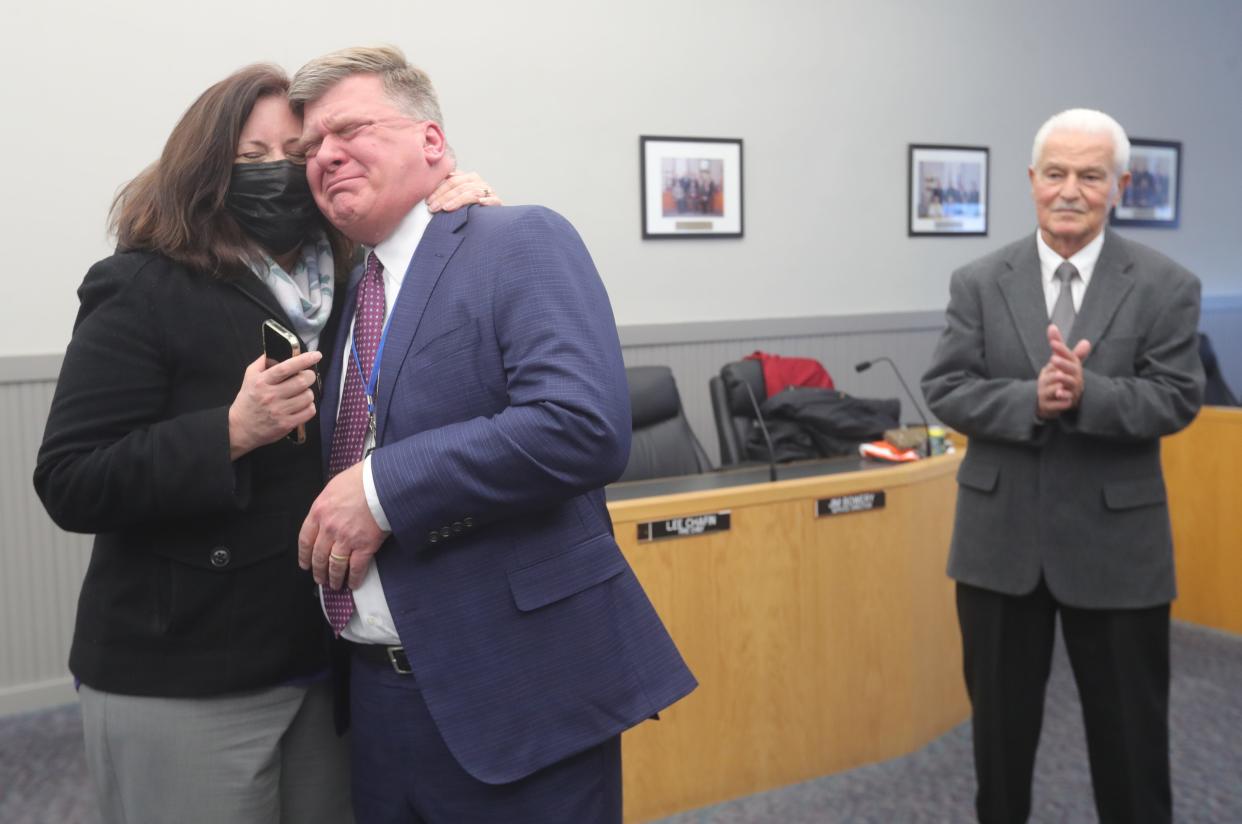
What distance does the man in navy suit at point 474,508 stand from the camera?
3.88 ft

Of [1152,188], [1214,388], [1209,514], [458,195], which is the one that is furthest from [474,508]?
[1152,188]

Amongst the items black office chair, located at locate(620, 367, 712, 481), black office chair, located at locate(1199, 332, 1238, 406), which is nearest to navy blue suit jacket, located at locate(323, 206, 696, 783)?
black office chair, located at locate(620, 367, 712, 481)

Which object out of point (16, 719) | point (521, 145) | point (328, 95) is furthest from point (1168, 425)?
point (16, 719)

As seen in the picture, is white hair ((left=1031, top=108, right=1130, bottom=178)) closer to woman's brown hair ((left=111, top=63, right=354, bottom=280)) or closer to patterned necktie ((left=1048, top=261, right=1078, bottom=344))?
patterned necktie ((left=1048, top=261, right=1078, bottom=344))

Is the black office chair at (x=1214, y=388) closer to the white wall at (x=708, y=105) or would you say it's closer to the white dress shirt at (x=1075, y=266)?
the white wall at (x=708, y=105)

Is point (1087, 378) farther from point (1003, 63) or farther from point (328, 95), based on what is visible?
point (1003, 63)

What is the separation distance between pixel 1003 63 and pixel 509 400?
5891 mm

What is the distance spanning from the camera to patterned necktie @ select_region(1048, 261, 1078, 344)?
2.21 m

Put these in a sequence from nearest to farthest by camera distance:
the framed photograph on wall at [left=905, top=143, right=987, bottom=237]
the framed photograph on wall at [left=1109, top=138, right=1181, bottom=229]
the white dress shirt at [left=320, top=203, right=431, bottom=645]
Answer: the white dress shirt at [left=320, top=203, right=431, bottom=645] < the framed photograph on wall at [left=905, top=143, right=987, bottom=237] < the framed photograph on wall at [left=1109, top=138, right=1181, bottom=229]

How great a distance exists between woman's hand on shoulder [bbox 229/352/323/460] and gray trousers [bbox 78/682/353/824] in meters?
0.34

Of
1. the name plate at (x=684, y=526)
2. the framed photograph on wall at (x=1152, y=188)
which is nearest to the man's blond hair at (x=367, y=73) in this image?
the name plate at (x=684, y=526)

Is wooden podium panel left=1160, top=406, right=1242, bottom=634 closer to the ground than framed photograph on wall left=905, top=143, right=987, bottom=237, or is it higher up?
closer to the ground

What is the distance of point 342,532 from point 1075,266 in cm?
170

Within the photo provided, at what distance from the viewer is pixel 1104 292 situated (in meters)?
2.16
